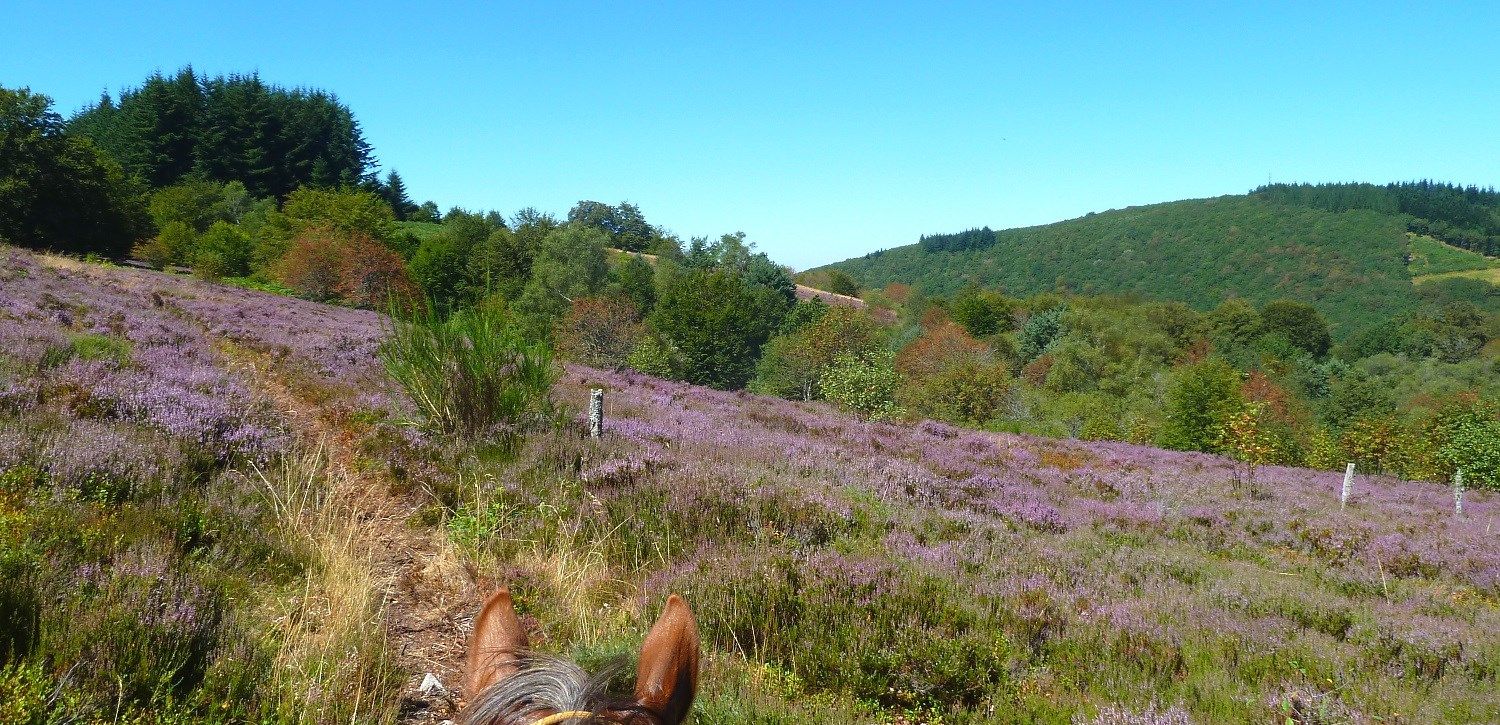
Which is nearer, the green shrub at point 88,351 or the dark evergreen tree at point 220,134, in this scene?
the green shrub at point 88,351

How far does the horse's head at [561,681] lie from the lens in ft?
4.07

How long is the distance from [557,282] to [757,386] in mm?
19336

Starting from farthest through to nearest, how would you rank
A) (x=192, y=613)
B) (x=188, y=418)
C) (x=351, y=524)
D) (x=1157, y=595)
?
(x=188, y=418)
(x=1157, y=595)
(x=351, y=524)
(x=192, y=613)

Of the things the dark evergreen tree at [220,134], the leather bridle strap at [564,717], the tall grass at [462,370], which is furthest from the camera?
the dark evergreen tree at [220,134]

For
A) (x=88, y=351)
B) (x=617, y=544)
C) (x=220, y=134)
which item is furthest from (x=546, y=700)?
(x=220, y=134)

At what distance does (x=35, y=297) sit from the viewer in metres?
11.7

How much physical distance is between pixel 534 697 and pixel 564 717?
0.11 metres

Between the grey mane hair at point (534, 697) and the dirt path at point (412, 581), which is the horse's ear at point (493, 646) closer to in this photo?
the grey mane hair at point (534, 697)

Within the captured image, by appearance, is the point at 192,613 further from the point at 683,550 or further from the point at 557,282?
the point at 557,282

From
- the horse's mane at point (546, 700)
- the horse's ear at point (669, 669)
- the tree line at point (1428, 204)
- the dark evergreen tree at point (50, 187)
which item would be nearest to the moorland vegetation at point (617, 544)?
the horse's ear at point (669, 669)

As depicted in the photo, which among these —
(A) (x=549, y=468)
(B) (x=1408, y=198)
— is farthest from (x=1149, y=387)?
(B) (x=1408, y=198)

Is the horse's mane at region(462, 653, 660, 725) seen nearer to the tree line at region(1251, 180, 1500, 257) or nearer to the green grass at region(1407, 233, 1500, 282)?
the green grass at region(1407, 233, 1500, 282)

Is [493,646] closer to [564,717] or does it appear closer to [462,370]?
[564,717]

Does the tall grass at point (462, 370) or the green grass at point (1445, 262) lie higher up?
the green grass at point (1445, 262)
